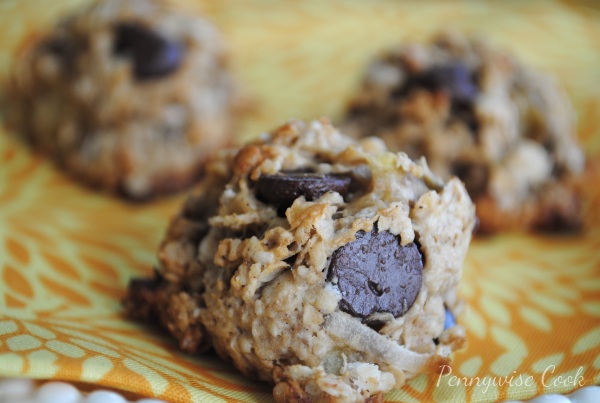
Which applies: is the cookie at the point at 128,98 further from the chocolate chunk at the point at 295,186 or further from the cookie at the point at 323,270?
the chocolate chunk at the point at 295,186

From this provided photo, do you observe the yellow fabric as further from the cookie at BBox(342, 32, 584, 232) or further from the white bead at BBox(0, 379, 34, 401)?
the cookie at BBox(342, 32, 584, 232)

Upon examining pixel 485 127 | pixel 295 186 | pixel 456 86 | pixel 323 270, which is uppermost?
pixel 456 86

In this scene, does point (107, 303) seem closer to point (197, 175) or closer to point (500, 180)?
point (197, 175)

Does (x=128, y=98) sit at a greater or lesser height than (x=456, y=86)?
lesser

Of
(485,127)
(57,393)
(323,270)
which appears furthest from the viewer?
(485,127)

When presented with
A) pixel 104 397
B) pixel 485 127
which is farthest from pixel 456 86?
pixel 104 397

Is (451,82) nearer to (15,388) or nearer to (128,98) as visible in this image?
(128,98)

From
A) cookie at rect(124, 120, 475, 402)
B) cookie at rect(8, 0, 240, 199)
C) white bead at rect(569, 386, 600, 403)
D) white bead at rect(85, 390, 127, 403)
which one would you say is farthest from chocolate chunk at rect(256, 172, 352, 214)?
cookie at rect(8, 0, 240, 199)

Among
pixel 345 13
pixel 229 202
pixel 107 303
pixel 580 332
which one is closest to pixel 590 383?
pixel 580 332
